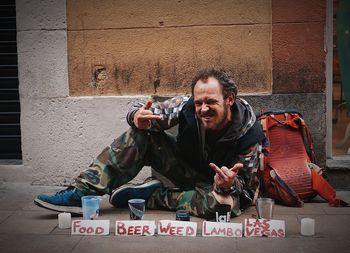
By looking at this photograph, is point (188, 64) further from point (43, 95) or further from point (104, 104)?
point (43, 95)

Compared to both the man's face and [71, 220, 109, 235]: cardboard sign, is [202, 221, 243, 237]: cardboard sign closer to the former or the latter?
[71, 220, 109, 235]: cardboard sign

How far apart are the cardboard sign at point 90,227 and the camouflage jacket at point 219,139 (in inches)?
32.7

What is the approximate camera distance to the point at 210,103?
4.08 metres

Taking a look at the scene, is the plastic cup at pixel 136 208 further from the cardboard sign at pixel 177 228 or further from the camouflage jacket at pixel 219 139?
the camouflage jacket at pixel 219 139

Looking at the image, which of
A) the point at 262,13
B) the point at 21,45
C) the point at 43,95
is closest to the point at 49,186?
the point at 43,95

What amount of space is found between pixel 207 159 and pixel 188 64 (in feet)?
4.48

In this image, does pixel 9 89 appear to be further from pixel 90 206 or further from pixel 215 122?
pixel 215 122

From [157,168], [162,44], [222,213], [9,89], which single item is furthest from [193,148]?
[9,89]

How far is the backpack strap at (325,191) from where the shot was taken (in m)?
4.54

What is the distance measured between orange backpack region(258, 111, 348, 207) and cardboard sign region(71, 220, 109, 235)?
159 centimetres

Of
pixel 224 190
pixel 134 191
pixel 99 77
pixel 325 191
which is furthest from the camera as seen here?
pixel 99 77

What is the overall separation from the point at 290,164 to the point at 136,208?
157 centimetres

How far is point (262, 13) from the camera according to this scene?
5246 mm

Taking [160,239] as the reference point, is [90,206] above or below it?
above
